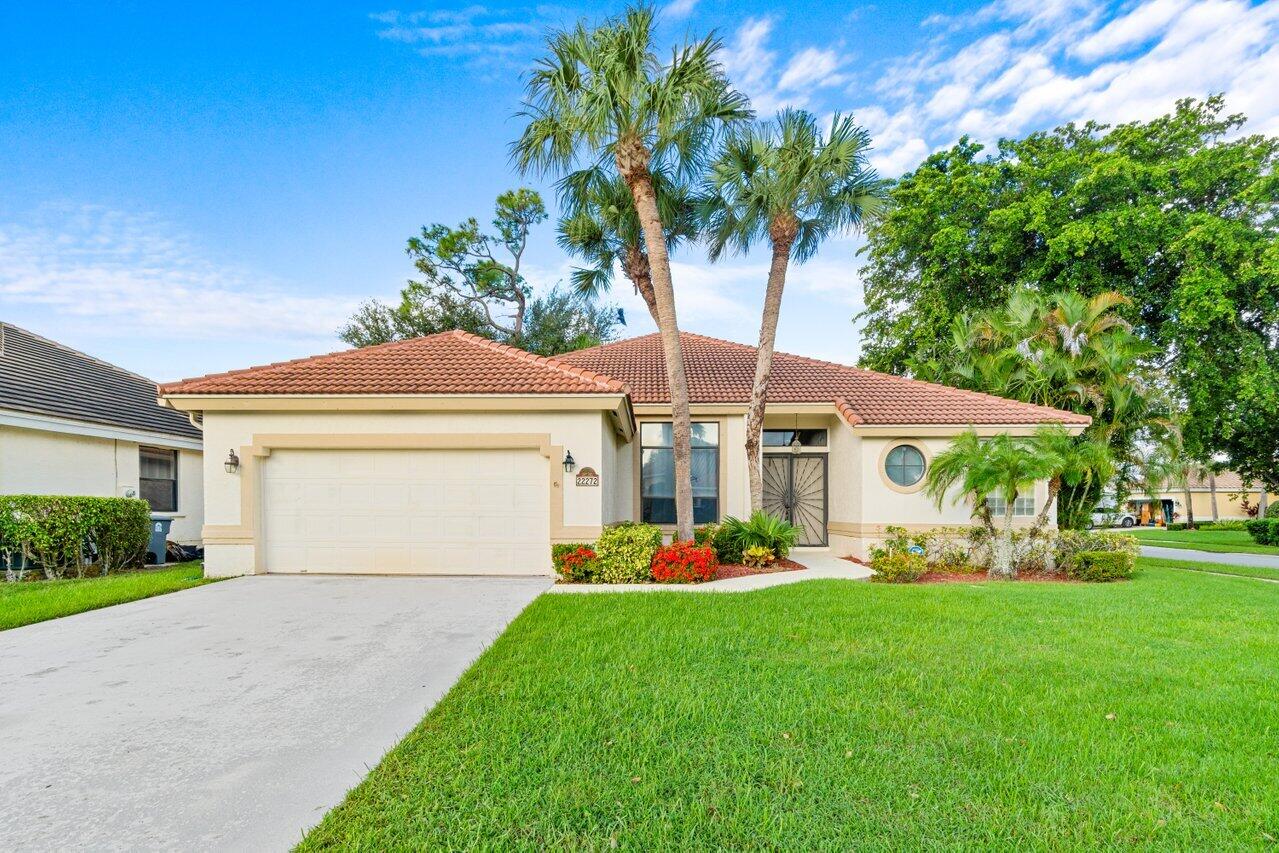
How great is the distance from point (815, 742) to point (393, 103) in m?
15.1

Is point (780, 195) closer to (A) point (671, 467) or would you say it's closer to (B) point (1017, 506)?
(A) point (671, 467)

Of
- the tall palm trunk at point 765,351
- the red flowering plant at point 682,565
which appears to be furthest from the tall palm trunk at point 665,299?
the tall palm trunk at point 765,351

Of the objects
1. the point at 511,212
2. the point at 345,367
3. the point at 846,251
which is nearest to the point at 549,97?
the point at 345,367

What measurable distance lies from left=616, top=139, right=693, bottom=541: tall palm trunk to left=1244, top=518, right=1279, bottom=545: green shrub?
23.1 m

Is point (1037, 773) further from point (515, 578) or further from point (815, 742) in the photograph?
point (515, 578)

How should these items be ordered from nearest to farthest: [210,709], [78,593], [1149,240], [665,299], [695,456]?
[210,709], [78,593], [665,299], [695,456], [1149,240]

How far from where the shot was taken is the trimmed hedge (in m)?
9.76

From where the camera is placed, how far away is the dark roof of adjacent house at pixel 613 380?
982cm

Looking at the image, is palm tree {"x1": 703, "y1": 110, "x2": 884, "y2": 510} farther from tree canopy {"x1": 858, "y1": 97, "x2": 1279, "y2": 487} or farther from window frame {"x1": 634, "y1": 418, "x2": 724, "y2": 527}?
tree canopy {"x1": 858, "y1": 97, "x2": 1279, "y2": 487}

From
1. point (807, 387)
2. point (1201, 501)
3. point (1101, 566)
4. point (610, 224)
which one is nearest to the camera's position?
point (1101, 566)

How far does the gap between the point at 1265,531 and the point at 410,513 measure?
93.2ft

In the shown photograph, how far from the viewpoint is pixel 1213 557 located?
52.9 feet

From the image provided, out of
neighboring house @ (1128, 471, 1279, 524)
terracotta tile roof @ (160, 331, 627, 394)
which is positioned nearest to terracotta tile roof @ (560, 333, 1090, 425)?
terracotta tile roof @ (160, 331, 627, 394)

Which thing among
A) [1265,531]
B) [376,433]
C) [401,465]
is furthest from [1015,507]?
[1265,531]
